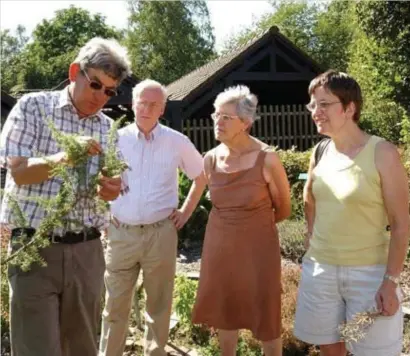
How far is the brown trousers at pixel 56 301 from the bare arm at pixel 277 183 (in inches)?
44.9

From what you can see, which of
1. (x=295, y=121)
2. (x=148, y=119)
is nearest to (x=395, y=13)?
(x=295, y=121)

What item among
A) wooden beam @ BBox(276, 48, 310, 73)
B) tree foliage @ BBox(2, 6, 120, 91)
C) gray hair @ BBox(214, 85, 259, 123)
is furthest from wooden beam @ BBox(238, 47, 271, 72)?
tree foliage @ BBox(2, 6, 120, 91)

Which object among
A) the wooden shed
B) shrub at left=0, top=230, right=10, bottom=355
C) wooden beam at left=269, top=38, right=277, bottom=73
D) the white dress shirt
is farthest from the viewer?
wooden beam at left=269, top=38, right=277, bottom=73

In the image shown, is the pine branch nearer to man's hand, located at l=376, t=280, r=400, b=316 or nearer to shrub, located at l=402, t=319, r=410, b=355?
man's hand, located at l=376, t=280, r=400, b=316

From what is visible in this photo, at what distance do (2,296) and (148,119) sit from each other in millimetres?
1554

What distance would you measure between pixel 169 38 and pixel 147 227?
45.1 m

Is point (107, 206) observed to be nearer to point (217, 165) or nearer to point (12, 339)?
point (12, 339)

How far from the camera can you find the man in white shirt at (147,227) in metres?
3.69

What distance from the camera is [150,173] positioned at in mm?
3703

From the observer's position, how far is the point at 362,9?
17.2 meters

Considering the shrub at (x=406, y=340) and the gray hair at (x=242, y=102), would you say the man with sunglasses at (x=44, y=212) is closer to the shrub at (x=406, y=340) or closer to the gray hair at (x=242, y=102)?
the gray hair at (x=242, y=102)

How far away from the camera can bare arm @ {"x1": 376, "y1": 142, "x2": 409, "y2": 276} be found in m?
2.63

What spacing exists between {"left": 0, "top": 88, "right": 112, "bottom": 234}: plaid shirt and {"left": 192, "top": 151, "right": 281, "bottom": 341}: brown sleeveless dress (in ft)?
3.35

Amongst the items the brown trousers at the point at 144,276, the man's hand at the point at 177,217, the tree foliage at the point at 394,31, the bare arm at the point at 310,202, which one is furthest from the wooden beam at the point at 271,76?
the bare arm at the point at 310,202
